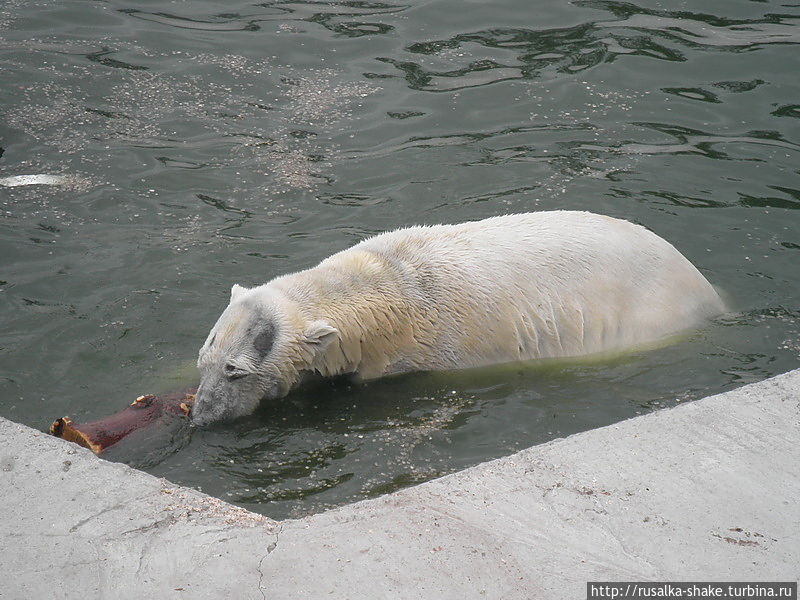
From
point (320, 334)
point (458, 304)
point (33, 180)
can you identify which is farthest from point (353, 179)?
point (320, 334)

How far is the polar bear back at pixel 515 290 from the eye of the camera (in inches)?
249

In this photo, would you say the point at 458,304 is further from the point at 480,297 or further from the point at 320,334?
Result: the point at 320,334

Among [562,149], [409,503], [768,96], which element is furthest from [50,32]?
[409,503]

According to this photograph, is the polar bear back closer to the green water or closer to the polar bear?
the polar bear

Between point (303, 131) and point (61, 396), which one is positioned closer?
point (61, 396)

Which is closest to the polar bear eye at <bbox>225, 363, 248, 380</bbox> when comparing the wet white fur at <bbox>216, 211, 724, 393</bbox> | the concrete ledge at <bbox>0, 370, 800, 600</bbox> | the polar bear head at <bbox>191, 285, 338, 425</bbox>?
the polar bear head at <bbox>191, 285, 338, 425</bbox>

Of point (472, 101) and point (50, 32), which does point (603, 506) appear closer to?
point (472, 101)

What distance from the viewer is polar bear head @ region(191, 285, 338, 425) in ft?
19.3

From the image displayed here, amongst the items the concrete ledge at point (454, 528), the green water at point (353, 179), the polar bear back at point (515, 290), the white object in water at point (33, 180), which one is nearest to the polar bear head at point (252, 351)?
the green water at point (353, 179)

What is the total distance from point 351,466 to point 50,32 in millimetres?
8654

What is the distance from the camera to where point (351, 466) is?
5441 mm

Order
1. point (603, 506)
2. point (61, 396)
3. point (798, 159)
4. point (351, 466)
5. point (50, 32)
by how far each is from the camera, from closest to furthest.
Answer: point (603, 506) → point (351, 466) → point (61, 396) → point (798, 159) → point (50, 32)

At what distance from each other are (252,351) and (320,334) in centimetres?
43

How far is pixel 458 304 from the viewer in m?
6.31
